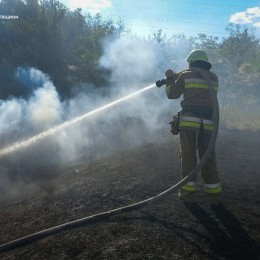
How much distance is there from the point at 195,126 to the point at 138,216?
1.45m

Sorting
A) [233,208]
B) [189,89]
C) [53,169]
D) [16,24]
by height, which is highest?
[16,24]

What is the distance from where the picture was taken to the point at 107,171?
19.1ft

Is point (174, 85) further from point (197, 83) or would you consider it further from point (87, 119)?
point (87, 119)

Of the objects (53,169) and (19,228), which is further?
(53,169)

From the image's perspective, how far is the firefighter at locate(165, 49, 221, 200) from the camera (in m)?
4.22

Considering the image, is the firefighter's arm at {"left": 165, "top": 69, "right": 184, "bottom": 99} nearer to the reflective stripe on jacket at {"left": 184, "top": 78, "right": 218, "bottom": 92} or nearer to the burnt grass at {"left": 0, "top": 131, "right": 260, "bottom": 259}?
the reflective stripe on jacket at {"left": 184, "top": 78, "right": 218, "bottom": 92}

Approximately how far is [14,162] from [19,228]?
4.26 meters

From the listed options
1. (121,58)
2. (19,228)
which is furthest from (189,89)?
(121,58)

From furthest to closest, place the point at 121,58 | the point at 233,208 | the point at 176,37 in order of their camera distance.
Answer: the point at 176,37
the point at 121,58
the point at 233,208

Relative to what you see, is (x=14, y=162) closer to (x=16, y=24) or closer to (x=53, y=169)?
(x=53, y=169)

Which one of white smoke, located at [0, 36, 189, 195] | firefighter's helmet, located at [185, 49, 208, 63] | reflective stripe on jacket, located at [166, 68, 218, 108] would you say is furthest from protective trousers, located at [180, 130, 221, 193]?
white smoke, located at [0, 36, 189, 195]

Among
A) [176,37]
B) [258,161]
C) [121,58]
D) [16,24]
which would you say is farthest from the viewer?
[176,37]

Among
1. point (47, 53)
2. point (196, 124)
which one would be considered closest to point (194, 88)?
point (196, 124)

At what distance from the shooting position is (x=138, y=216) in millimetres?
3738
